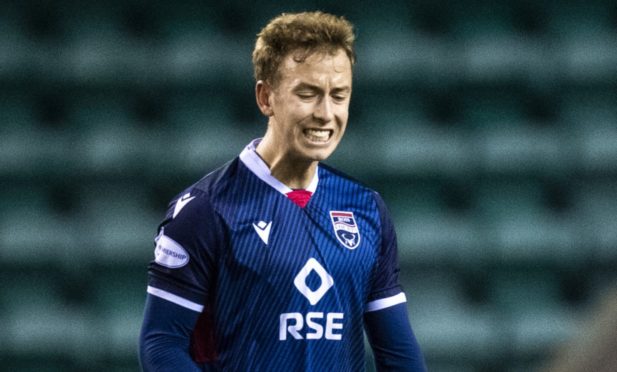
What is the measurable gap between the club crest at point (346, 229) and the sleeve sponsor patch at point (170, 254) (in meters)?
0.28

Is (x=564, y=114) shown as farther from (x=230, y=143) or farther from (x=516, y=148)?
(x=230, y=143)

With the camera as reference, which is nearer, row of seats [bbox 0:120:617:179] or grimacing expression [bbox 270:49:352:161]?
grimacing expression [bbox 270:49:352:161]

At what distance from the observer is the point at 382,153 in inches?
173

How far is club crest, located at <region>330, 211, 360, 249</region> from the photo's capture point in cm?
182

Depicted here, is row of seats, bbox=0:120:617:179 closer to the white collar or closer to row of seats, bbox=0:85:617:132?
row of seats, bbox=0:85:617:132

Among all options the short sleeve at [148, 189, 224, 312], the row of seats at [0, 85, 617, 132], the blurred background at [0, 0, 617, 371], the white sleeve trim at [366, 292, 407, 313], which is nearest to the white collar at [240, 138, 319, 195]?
the short sleeve at [148, 189, 224, 312]

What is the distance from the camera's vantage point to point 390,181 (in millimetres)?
4406

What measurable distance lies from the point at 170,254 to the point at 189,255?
0.04m

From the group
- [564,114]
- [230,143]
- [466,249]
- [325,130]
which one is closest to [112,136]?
[230,143]

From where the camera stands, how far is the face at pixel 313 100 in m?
1.72

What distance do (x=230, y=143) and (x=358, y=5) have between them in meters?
0.91

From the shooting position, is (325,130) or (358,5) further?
(358,5)

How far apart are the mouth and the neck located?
3.4 inches

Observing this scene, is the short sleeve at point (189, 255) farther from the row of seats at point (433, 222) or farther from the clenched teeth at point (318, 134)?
the row of seats at point (433, 222)
